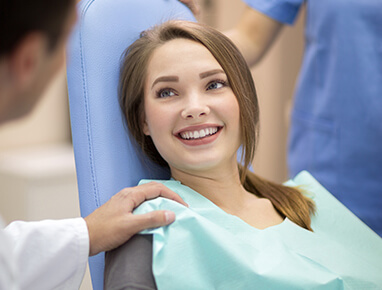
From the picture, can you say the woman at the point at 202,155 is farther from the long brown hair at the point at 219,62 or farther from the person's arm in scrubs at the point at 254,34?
the person's arm in scrubs at the point at 254,34

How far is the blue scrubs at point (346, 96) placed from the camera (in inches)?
55.6

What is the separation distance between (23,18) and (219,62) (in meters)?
0.63

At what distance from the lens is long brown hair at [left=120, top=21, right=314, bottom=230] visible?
116cm

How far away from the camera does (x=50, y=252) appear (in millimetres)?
945

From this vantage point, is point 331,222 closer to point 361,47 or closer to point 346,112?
point 346,112

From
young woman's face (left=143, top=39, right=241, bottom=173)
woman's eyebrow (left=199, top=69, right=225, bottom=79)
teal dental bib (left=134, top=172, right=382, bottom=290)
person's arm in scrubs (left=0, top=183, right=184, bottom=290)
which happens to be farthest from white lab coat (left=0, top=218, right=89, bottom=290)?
woman's eyebrow (left=199, top=69, right=225, bottom=79)

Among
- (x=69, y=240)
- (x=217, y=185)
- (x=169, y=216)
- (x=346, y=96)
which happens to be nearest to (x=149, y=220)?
(x=169, y=216)

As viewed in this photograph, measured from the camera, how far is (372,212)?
1.45 m

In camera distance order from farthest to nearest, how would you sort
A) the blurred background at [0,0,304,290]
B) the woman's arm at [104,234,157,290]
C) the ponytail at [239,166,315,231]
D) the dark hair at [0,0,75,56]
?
the blurred background at [0,0,304,290]
the ponytail at [239,166,315,231]
the woman's arm at [104,234,157,290]
the dark hair at [0,0,75,56]

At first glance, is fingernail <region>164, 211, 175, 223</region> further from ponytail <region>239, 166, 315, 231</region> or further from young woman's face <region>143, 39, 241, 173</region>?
ponytail <region>239, 166, 315, 231</region>

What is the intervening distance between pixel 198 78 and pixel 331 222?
1.56ft

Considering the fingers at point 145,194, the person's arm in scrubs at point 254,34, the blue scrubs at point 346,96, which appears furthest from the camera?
the person's arm in scrubs at point 254,34

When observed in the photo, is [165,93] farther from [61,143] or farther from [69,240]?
[61,143]

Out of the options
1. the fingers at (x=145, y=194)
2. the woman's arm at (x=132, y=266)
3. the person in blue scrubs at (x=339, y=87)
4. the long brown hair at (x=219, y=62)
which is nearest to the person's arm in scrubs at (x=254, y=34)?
the person in blue scrubs at (x=339, y=87)
